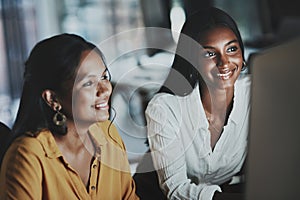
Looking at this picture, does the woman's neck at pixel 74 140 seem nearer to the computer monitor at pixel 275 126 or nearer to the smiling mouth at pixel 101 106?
the smiling mouth at pixel 101 106

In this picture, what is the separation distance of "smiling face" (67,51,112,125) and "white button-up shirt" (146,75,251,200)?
110 millimetres

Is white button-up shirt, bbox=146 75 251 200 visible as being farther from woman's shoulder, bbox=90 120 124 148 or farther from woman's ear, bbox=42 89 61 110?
woman's ear, bbox=42 89 61 110

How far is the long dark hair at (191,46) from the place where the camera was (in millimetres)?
1276

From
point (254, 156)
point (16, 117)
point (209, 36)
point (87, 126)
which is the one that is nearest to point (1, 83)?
point (16, 117)

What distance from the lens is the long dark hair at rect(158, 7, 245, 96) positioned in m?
1.28

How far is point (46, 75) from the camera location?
1.28 metres

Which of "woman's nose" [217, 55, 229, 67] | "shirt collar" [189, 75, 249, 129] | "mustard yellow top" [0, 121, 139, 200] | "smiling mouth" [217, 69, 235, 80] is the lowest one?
"mustard yellow top" [0, 121, 139, 200]

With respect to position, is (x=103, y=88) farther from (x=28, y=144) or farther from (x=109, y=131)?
(x=28, y=144)

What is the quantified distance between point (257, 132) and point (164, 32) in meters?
0.47

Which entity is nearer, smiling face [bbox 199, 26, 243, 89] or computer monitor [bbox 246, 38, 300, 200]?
computer monitor [bbox 246, 38, 300, 200]

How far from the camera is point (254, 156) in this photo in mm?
914

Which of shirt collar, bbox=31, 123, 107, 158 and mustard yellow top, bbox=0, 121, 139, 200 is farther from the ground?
shirt collar, bbox=31, 123, 107, 158

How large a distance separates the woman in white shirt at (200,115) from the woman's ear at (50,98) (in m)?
0.22

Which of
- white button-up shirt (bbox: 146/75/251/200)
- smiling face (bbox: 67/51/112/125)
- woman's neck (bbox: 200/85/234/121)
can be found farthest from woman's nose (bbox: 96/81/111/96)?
woman's neck (bbox: 200/85/234/121)
